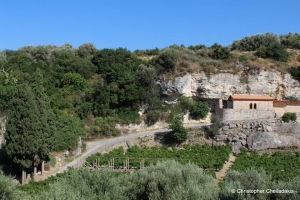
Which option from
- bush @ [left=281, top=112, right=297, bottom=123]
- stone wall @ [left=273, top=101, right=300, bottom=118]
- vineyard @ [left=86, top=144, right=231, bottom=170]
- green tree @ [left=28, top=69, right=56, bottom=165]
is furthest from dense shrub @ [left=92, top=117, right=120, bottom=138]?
stone wall @ [left=273, top=101, right=300, bottom=118]

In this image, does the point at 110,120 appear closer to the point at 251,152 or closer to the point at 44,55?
the point at 251,152

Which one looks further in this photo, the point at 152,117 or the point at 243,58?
the point at 243,58

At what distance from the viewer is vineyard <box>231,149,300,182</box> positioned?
2858 centimetres

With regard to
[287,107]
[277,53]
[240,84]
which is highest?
[277,53]

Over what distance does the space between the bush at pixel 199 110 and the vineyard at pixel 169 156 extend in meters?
6.65

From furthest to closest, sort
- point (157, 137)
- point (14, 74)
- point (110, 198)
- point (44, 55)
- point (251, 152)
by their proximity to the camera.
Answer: point (44, 55), point (14, 74), point (157, 137), point (251, 152), point (110, 198)

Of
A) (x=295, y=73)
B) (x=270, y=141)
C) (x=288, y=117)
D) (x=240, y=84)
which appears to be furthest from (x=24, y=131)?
(x=295, y=73)

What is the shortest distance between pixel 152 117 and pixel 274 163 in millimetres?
15856

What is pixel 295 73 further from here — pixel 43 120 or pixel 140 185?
pixel 140 185

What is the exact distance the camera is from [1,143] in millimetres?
31156

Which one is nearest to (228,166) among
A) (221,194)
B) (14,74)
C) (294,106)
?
(294,106)

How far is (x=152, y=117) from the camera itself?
4156 centimetres

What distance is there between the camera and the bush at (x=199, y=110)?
4300cm

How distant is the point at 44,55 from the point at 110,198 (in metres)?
54.3
